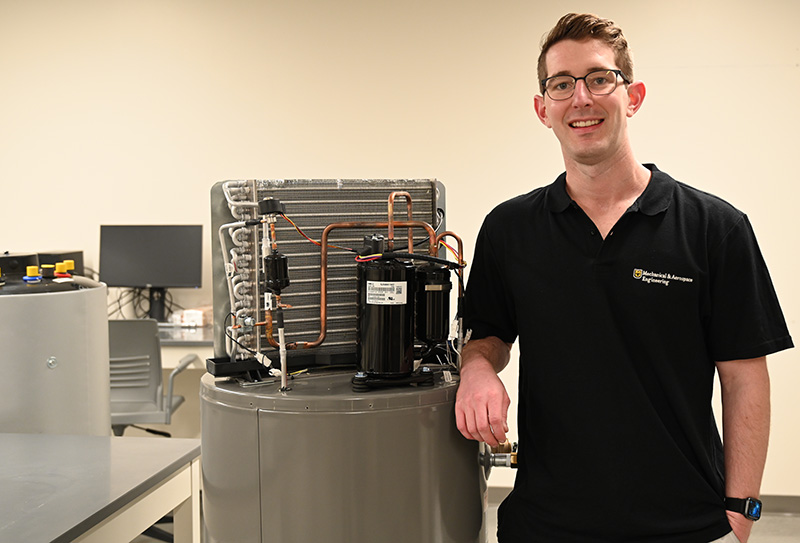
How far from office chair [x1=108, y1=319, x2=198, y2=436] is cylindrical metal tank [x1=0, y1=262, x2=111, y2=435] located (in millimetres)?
1350

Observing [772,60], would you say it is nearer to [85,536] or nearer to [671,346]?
[671,346]

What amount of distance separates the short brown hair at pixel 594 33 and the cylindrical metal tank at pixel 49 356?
A: 1.54m

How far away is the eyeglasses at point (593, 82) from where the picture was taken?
4.61 ft

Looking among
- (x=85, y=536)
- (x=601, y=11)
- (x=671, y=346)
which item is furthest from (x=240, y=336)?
(x=601, y=11)

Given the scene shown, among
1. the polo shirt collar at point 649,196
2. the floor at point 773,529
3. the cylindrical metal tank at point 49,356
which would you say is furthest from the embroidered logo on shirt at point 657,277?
the floor at point 773,529

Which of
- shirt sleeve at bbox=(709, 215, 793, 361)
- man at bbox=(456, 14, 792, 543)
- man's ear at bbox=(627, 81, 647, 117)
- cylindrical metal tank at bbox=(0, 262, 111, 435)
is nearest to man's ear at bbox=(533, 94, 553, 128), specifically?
man at bbox=(456, 14, 792, 543)

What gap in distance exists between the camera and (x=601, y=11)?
3941mm

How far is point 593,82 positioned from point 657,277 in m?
0.40

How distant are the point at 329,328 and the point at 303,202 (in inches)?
10.6

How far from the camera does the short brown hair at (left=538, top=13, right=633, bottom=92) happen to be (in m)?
1.41

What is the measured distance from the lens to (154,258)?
4180 mm

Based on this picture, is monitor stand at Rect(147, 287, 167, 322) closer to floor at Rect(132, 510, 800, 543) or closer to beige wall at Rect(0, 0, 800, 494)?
beige wall at Rect(0, 0, 800, 494)

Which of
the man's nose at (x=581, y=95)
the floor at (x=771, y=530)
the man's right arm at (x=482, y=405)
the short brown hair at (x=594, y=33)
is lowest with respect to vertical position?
the floor at (x=771, y=530)

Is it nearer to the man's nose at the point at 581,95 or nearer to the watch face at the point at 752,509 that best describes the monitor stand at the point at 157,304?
the man's nose at the point at 581,95
